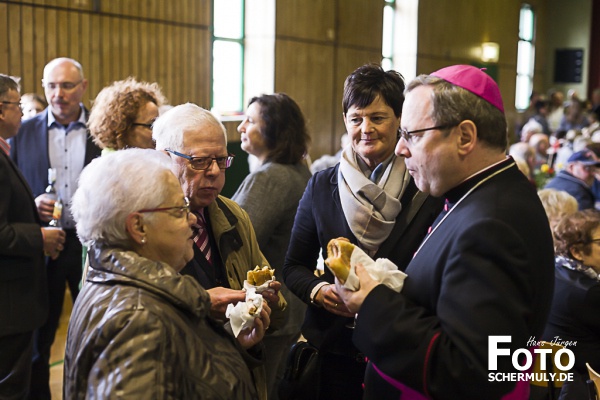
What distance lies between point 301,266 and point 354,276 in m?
0.88

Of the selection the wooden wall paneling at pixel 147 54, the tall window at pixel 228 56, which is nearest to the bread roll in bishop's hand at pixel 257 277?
the wooden wall paneling at pixel 147 54

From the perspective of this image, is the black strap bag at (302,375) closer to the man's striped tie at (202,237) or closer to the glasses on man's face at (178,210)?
the man's striped tie at (202,237)

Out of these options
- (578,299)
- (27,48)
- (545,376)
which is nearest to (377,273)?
(545,376)

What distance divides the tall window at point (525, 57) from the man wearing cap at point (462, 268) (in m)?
16.8

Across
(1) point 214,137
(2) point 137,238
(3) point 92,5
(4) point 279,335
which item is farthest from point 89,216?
(3) point 92,5

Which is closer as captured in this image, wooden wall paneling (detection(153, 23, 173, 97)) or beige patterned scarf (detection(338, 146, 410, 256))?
beige patterned scarf (detection(338, 146, 410, 256))

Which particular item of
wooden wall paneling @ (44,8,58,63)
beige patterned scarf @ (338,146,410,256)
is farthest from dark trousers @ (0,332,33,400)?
wooden wall paneling @ (44,8,58,63)

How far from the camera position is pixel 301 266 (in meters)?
2.63

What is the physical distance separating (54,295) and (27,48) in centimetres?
307

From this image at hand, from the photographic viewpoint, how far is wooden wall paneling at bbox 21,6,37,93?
6.39m

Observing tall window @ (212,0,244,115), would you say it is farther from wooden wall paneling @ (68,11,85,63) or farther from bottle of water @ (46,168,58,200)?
bottle of water @ (46,168,58,200)

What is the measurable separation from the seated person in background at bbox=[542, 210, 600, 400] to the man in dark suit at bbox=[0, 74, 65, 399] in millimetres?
2545

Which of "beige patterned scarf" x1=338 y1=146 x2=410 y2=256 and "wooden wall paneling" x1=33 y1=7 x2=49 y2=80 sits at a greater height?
"wooden wall paneling" x1=33 y1=7 x2=49 y2=80

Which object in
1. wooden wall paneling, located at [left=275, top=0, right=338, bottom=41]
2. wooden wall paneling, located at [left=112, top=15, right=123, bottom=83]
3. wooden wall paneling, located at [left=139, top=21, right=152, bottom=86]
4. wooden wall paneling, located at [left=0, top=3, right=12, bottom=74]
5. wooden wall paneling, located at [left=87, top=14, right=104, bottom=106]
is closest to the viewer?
wooden wall paneling, located at [left=0, top=3, right=12, bottom=74]
